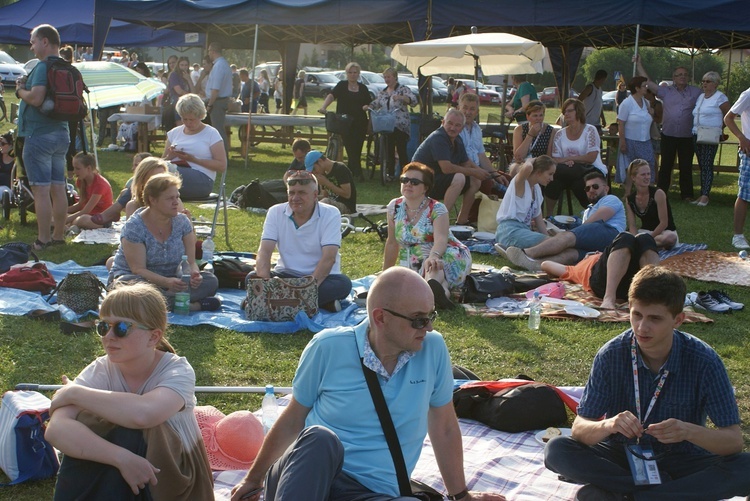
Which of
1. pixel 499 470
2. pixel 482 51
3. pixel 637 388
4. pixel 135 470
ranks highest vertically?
pixel 482 51

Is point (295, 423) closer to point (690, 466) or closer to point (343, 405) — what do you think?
point (343, 405)

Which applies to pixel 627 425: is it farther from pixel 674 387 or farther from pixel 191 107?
pixel 191 107

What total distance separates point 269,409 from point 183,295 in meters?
2.43

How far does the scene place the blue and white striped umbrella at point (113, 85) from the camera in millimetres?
11523

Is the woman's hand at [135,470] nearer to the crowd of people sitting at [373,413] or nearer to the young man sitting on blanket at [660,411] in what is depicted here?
the crowd of people sitting at [373,413]

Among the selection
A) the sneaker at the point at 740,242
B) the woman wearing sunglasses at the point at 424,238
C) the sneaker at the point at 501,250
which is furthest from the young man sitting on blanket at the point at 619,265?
the sneaker at the point at 740,242

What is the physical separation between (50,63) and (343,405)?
6488mm

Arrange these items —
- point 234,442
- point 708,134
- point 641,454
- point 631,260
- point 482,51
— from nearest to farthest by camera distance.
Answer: point 641,454, point 234,442, point 631,260, point 482,51, point 708,134

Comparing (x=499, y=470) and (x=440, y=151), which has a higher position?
(x=440, y=151)

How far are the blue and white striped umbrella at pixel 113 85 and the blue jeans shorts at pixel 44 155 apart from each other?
2.56 meters

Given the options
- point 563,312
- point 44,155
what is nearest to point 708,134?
point 563,312

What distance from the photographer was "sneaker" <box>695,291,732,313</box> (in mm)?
7301

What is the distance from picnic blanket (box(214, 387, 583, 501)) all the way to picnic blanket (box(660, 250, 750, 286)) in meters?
4.13

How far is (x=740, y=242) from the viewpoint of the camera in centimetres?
1005
